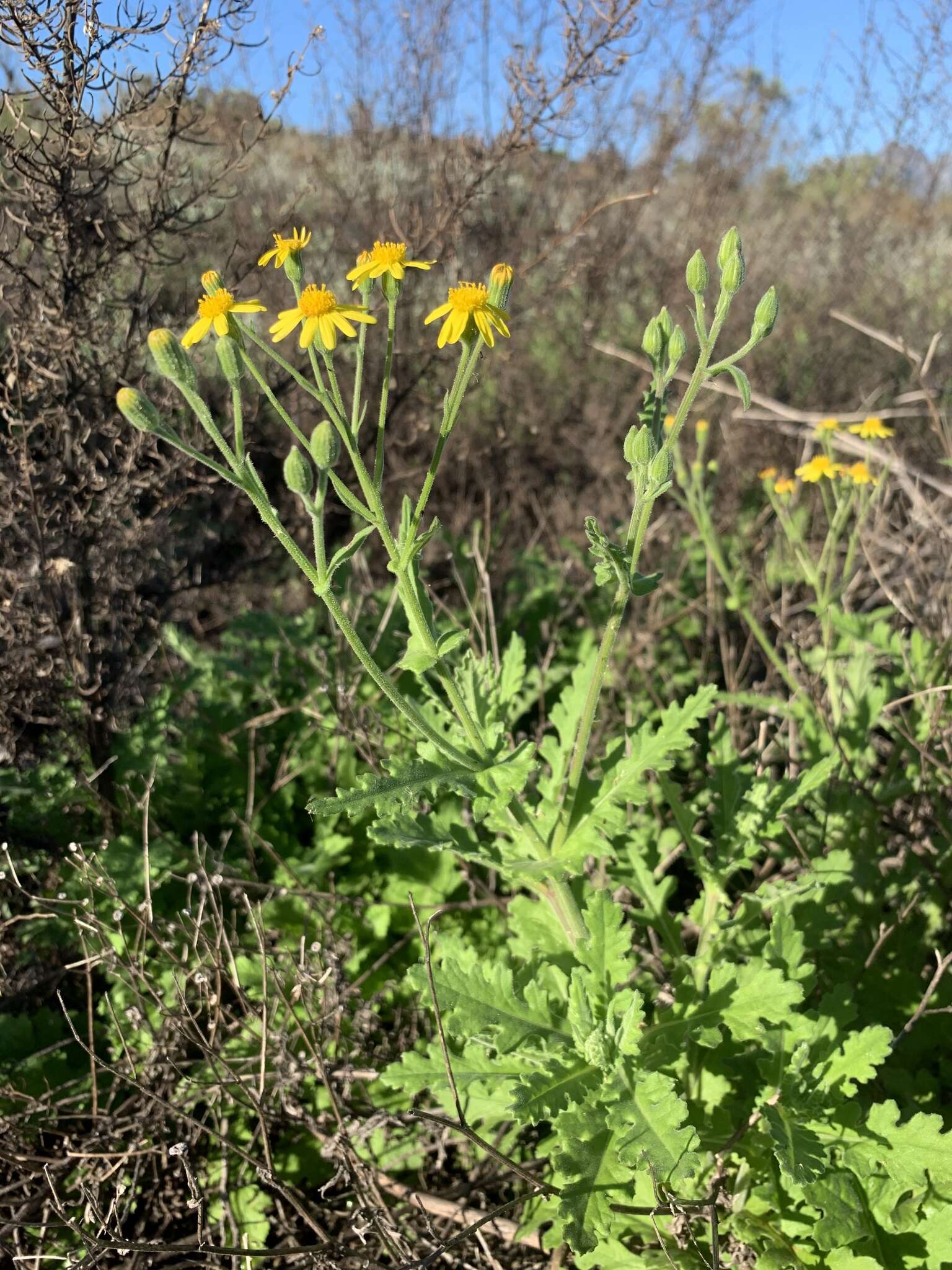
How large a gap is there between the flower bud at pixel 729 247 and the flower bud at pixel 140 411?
1179mm

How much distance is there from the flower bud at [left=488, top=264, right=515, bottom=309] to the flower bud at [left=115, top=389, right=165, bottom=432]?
2.39 ft

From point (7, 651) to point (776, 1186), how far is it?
2.58 metres

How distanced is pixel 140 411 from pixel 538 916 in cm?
150

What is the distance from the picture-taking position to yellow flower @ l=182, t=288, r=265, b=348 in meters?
1.64

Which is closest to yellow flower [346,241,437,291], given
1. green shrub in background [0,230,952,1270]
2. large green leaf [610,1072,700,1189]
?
green shrub in background [0,230,952,1270]

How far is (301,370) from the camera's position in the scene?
13.3 ft

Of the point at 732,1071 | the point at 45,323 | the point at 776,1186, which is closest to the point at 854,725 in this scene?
the point at 732,1071

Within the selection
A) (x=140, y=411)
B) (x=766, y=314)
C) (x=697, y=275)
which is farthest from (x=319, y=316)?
(x=766, y=314)

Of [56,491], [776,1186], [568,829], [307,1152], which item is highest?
[56,491]

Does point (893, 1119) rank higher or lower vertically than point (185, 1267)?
higher

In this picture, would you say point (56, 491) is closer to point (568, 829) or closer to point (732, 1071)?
point (568, 829)

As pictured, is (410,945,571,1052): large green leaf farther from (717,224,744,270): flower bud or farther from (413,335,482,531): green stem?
(717,224,744,270): flower bud

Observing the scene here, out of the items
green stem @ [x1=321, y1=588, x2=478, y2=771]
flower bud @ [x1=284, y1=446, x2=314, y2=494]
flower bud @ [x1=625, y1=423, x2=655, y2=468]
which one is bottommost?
green stem @ [x1=321, y1=588, x2=478, y2=771]

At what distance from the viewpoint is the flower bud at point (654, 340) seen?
1.73 m
